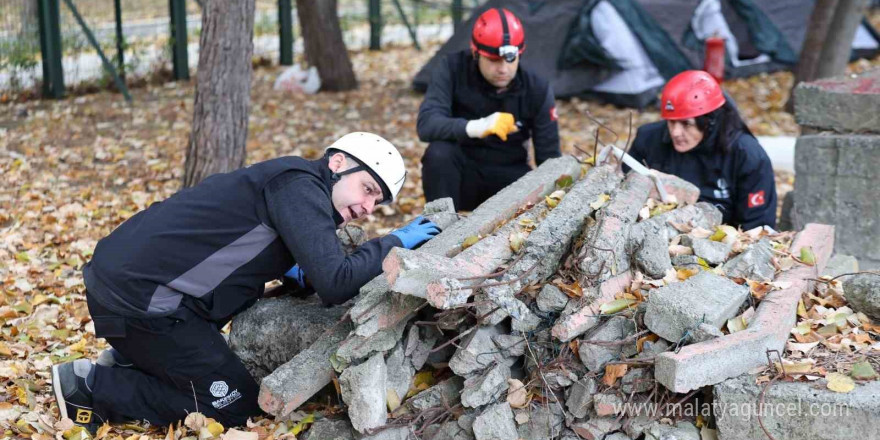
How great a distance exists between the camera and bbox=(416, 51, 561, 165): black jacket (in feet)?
18.9

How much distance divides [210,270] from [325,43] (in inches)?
281

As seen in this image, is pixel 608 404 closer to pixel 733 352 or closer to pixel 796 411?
pixel 733 352

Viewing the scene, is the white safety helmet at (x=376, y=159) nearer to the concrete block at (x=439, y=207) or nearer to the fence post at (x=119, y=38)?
the concrete block at (x=439, y=207)

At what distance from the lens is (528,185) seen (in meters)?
4.45

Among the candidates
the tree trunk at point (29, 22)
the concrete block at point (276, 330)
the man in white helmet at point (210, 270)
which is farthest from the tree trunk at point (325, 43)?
the man in white helmet at point (210, 270)

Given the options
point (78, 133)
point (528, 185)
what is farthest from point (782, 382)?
point (78, 133)

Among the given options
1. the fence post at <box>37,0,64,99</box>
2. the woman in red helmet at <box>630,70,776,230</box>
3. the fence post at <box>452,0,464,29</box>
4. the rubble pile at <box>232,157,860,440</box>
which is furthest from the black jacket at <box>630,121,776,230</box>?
the fence post at <box>452,0,464,29</box>

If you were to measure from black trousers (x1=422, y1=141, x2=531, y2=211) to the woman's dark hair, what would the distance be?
1195mm

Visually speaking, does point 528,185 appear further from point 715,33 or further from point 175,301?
point 715,33

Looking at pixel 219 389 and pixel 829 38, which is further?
pixel 829 38

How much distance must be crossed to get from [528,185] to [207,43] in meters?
2.79

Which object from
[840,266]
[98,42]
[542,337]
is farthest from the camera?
[98,42]

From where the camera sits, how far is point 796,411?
3.06 m

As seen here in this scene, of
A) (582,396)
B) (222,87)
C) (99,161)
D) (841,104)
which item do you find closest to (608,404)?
(582,396)
